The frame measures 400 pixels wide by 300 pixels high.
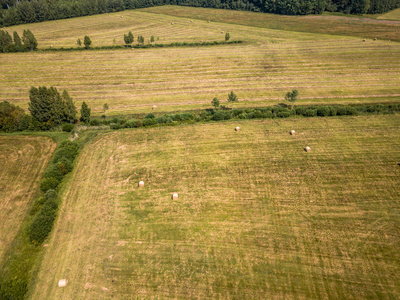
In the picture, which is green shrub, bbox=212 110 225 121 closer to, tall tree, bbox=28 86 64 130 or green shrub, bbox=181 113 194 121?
green shrub, bbox=181 113 194 121

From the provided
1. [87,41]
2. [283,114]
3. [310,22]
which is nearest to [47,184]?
[283,114]

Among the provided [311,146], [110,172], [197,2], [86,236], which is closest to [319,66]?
[311,146]

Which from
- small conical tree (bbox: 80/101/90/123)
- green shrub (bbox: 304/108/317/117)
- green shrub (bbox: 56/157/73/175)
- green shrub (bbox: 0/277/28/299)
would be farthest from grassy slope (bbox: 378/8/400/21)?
green shrub (bbox: 0/277/28/299)

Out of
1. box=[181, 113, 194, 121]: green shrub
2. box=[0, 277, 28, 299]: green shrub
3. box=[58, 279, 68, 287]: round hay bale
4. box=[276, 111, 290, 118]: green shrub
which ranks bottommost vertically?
box=[58, 279, 68, 287]: round hay bale

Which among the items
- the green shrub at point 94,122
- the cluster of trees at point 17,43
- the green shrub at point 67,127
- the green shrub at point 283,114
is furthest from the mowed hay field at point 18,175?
the cluster of trees at point 17,43

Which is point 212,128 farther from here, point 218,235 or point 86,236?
point 86,236
